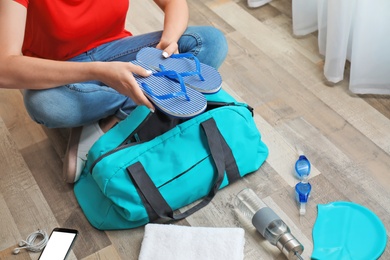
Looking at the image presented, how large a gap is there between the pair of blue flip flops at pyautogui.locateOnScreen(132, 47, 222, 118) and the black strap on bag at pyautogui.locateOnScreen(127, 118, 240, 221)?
0.28 ft

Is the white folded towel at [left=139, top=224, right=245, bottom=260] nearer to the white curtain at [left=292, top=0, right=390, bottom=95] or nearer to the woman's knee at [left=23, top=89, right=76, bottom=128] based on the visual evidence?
the woman's knee at [left=23, top=89, right=76, bottom=128]

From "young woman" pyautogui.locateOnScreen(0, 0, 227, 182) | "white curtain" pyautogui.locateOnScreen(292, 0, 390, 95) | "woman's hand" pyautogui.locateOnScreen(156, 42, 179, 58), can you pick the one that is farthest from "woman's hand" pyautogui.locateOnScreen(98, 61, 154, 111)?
"white curtain" pyautogui.locateOnScreen(292, 0, 390, 95)

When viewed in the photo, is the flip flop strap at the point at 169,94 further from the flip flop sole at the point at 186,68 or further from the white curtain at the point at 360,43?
the white curtain at the point at 360,43

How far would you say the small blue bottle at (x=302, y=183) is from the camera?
1.55 meters

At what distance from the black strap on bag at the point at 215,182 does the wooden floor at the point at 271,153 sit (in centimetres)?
4

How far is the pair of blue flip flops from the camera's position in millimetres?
1472

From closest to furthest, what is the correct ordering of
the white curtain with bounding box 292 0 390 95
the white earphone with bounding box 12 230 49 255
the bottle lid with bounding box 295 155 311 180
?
the white earphone with bounding box 12 230 49 255
the bottle lid with bounding box 295 155 311 180
the white curtain with bounding box 292 0 390 95

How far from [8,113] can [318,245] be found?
1.08 metres

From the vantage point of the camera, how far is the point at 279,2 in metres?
2.37

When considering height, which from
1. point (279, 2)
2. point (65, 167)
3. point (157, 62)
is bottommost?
point (279, 2)

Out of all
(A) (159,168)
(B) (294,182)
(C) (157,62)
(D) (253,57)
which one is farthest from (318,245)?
(D) (253,57)

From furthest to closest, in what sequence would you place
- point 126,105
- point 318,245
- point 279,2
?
point 279,2, point 126,105, point 318,245

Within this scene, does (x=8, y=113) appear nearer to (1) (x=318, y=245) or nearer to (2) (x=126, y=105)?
(2) (x=126, y=105)

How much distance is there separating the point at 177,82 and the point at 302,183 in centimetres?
42
